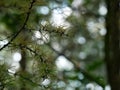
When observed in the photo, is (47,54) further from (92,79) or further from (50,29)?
(92,79)

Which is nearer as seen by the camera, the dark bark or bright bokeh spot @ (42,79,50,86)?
bright bokeh spot @ (42,79,50,86)

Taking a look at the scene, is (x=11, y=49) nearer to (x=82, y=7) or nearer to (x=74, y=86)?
(x=74, y=86)

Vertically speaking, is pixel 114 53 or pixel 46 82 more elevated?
pixel 46 82

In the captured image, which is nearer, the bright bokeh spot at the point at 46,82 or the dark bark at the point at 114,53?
the bright bokeh spot at the point at 46,82

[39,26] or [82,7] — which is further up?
[39,26]

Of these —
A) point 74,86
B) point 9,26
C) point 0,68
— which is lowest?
point 74,86

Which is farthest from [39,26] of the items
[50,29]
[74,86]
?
[74,86]

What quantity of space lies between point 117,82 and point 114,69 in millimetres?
59

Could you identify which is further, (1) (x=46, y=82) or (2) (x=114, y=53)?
(2) (x=114, y=53)

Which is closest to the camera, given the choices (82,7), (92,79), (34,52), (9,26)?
(34,52)

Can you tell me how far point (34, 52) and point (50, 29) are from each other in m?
0.06

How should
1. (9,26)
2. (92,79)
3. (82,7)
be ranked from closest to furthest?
(92,79), (9,26), (82,7)

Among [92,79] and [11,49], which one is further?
[92,79]

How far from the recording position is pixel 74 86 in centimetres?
170
